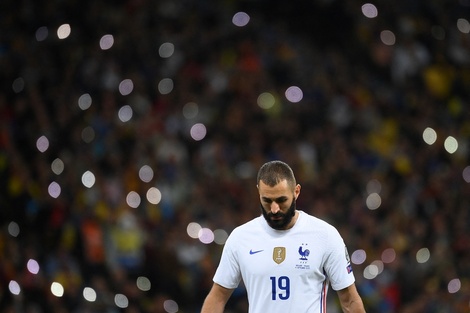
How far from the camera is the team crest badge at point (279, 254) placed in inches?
255

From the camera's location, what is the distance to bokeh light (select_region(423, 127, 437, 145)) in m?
15.2

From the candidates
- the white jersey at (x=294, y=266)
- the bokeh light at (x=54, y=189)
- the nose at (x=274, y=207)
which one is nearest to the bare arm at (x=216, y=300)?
the white jersey at (x=294, y=266)

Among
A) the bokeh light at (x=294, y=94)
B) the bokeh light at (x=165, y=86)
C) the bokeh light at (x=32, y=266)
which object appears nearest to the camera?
the bokeh light at (x=32, y=266)

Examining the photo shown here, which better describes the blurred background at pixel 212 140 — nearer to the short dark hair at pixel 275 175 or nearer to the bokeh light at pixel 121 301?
the bokeh light at pixel 121 301

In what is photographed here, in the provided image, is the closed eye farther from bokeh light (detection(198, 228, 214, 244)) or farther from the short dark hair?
bokeh light (detection(198, 228, 214, 244))

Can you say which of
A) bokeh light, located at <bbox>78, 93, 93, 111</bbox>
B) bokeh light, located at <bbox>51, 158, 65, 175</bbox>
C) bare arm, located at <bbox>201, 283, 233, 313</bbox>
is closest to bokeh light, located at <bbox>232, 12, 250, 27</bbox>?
bokeh light, located at <bbox>78, 93, 93, 111</bbox>

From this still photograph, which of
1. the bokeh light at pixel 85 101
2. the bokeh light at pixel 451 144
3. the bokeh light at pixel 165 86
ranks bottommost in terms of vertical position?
the bokeh light at pixel 451 144

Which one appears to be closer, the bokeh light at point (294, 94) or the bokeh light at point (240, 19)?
the bokeh light at point (294, 94)

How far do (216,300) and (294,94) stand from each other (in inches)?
365

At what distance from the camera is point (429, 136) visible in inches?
601

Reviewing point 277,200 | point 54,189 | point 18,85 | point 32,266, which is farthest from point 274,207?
point 18,85

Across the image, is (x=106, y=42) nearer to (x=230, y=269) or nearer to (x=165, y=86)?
(x=165, y=86)

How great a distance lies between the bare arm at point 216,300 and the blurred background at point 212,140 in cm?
428

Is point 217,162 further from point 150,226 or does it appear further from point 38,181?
point 38,181
